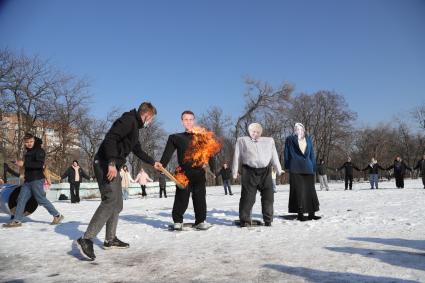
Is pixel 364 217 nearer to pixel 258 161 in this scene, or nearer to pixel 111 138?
pixel 258 161

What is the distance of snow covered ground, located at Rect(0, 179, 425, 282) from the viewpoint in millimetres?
3828

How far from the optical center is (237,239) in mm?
5922

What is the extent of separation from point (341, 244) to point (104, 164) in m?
3.21

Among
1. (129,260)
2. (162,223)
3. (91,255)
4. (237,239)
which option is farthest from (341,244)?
(162,223)

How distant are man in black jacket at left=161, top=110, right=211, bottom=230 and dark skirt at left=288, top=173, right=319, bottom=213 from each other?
6.29ft

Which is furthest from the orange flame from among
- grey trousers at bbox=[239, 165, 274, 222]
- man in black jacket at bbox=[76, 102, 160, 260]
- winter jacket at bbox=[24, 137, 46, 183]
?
winter jacket at bbox=[24, 137, 46, 183]

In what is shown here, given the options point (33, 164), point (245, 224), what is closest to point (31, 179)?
point (33, 164)

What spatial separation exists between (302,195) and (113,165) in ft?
14.2

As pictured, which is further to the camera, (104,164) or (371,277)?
(104,164)

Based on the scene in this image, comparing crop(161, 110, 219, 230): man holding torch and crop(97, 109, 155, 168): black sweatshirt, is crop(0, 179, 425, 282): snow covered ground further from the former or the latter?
crop(97, 109, 155, 168): black sweatshirt

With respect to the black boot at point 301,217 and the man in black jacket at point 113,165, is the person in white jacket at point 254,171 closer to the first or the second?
the black boot at point 301,217

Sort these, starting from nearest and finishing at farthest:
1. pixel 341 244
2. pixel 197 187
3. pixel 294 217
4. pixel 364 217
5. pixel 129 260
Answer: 1. pixel 129 260
2. pixel 341 244
3. pixel 197 187
4. pixel 364 217
5. pixel 294 217

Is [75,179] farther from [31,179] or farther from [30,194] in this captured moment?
[31,179]

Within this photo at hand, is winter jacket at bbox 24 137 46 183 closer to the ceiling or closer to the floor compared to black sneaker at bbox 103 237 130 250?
closer to the ceiling
